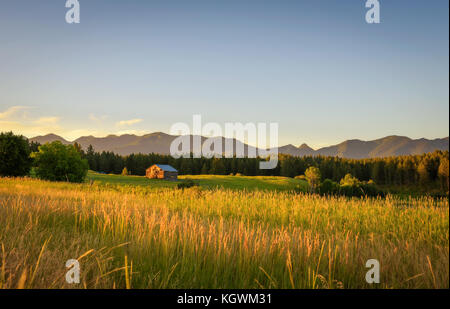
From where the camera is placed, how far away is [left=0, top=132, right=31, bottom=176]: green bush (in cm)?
3009

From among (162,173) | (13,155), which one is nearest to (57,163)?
(13,155)

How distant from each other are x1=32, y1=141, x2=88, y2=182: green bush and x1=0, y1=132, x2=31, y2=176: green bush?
3.62 feet

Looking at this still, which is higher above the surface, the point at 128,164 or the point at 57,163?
the point at 57,163

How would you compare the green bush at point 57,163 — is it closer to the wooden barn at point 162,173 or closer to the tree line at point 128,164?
the tree line at point 128,164

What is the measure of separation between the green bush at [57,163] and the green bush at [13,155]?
110cm

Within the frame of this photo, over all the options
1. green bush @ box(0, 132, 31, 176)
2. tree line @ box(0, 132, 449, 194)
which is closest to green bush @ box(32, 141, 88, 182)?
tree line @ box(0, 132, 449, 194)

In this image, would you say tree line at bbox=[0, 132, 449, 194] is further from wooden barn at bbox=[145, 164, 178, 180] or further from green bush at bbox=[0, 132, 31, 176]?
wooden barn at bbox=[145, 164, 178, 180]

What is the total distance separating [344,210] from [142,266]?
23.0 feet

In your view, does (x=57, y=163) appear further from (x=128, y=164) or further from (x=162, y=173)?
(x=128, y=164)

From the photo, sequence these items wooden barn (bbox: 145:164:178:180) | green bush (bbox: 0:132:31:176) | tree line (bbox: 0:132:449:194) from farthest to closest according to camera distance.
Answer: wooden barn (bbox: 145:164:178:180)
tree line (bbox: 0:132:449:194)
green bush (bbox: 0:132:31:176)

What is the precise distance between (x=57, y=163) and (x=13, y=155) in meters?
4.46

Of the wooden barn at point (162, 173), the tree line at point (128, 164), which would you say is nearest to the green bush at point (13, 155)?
the tree line at point (128, 164)

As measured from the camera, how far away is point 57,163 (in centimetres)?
3259
